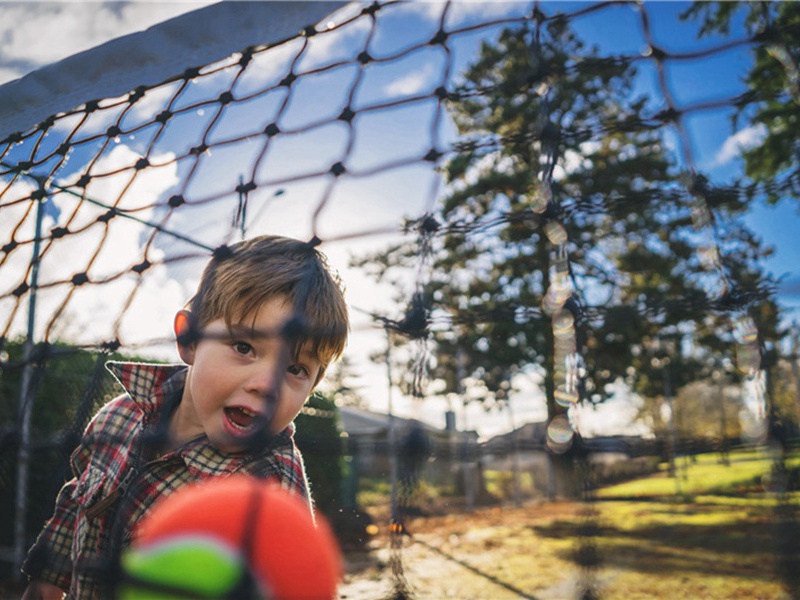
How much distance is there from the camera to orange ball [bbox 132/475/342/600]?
19.0 inches

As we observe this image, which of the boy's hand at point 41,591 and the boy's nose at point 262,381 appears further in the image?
the boy's hand at point 41,591

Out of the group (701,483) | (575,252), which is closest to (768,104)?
(575,252)

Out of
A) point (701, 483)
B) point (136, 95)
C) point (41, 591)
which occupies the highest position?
point (136, 95)

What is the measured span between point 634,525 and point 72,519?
233 inches

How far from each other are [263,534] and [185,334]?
48 centimetres

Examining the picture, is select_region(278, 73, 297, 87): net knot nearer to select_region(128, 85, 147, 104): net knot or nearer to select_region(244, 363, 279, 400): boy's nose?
select_region(128, 85, 147, 104): net knot

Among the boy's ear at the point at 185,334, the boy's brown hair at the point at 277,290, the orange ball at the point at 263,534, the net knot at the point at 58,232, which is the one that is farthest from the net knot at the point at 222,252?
the net knot at the point at 58,232

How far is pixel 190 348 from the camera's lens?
94 centimetres

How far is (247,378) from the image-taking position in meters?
0.80

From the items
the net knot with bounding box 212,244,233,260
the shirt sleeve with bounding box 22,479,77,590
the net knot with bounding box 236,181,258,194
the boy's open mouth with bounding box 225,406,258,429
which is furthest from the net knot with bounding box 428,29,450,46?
the shirt sleeve with bounding box 22,479,77,590

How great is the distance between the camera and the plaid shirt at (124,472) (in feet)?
2.84

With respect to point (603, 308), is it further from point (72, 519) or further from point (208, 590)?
point (72, 519)

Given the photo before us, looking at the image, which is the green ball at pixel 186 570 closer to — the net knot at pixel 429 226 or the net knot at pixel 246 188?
the net knot at pixel 429 226

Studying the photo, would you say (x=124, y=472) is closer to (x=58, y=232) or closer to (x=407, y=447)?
(x=407, y=447)
